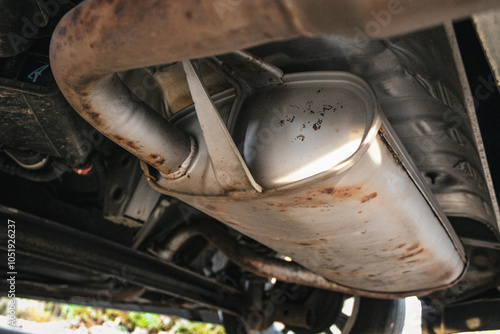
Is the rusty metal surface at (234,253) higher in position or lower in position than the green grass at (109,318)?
higher

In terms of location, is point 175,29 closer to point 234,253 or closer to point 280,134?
point 280,134

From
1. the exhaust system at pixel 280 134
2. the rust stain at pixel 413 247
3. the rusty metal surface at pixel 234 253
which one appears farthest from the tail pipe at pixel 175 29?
the rusty metal surface at pixel 234 253

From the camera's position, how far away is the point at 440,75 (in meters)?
0.94

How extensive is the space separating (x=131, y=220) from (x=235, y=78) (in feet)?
1.99

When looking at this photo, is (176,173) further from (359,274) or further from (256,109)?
(359,274)

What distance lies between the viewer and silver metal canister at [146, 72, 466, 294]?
2.85 feet

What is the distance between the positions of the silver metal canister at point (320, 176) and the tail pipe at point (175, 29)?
0.73 ft

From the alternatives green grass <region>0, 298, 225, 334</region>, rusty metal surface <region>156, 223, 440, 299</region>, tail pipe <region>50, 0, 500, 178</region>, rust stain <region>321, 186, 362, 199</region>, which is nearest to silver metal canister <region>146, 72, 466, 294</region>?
rust stain <region>321, 186, 362, 199</region>

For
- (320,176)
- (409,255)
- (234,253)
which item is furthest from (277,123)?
(234,253)

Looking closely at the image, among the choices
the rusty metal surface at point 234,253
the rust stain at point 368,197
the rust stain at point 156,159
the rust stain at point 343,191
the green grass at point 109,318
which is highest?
the rust stain at point 368,197

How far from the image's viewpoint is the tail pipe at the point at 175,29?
1.53 ft

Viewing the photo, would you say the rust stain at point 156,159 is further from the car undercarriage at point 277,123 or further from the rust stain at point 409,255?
the rust stain at point 409,255

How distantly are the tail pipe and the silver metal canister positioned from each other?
0.22 metres

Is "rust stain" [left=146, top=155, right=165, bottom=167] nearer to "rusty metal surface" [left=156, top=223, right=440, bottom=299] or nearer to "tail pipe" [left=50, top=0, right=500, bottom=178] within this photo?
"tail pipe" [left=50, top=0, right=500, bottom=178]
